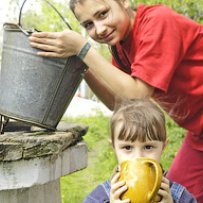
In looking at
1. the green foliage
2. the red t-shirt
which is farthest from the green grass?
the red t-shirt

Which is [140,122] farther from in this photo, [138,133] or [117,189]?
[117,189]

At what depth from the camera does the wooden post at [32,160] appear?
2.43m

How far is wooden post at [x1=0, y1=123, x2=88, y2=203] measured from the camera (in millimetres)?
2430

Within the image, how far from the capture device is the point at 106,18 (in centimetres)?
239

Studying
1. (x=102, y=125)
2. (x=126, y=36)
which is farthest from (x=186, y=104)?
(x=102, y=125)

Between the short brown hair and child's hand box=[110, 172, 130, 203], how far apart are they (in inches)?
7.1

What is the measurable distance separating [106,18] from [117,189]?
87cm

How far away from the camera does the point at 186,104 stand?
2498 mm

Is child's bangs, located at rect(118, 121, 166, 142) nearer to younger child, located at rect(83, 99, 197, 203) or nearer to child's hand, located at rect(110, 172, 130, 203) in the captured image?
younger child, located at rect(83, 99, 197, 203)

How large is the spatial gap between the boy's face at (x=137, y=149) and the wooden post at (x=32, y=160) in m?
0.57

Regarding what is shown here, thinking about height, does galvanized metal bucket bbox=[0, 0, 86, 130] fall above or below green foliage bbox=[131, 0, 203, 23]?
above

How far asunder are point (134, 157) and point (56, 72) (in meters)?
0.79

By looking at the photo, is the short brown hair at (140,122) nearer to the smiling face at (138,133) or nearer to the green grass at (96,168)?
the smiling face at (138,133)

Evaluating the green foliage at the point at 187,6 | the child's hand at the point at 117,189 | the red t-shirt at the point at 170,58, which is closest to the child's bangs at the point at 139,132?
the child's hand at the point at 117,189
